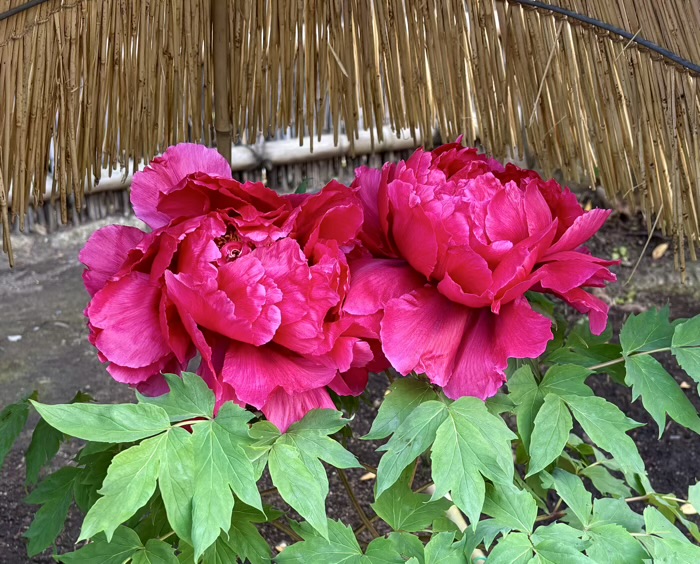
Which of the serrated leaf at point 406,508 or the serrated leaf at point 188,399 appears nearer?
the serrated leaf at point 188,399

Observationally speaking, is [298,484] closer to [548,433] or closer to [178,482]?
[178,482]

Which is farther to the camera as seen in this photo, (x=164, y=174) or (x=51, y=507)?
(x=51, y=507)

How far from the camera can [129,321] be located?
0.62m

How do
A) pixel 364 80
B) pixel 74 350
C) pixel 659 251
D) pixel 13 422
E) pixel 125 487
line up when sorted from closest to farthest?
1. pixel 125 487
2. pixel 13 422
3. pixel 364 80
4. pixel 74 350
5. pixel 659 251

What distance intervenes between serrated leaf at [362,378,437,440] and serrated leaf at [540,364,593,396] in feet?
0.38

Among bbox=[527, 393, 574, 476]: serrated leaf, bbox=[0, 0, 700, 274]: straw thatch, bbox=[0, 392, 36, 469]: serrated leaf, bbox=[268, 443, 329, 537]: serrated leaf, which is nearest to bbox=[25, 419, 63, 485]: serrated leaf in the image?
bbox=[0, 392, 36, 469]: serrated leaf

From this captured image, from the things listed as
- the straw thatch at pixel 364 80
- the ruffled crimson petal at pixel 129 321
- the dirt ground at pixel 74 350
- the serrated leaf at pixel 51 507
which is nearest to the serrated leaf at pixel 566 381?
the straw thatch at pixel 364 80

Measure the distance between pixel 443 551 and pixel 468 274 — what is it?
23cm

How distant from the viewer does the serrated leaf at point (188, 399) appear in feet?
1.92

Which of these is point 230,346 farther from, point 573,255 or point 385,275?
point 573,255

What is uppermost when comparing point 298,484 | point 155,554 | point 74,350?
point 298,484

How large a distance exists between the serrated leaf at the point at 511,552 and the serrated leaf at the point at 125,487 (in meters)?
0.28

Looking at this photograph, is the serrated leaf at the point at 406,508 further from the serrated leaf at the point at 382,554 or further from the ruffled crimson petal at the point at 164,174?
the ruffled crimson petal at the point at 164,174

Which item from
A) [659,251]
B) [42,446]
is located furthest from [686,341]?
[659,251]
